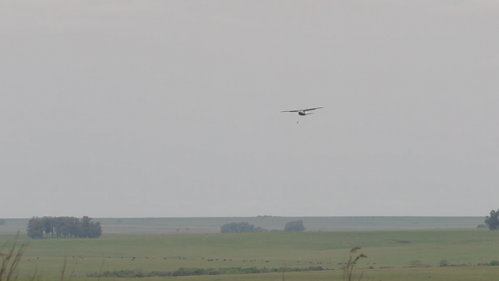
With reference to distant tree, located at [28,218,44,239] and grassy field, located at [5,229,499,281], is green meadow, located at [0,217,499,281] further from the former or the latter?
distant tree, located at [28,218,44,239]

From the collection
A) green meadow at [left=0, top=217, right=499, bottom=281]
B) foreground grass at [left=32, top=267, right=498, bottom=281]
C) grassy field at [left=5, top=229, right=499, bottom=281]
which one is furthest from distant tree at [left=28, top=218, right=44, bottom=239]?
foreground grass at [left=32, top=267, right=498, bottom=281]

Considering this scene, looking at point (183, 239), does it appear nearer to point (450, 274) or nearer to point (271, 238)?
point (271, 238)

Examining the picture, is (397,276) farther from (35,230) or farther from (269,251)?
(35,230)

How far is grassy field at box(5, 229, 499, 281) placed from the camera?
76.9 meters

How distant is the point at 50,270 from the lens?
70125mm

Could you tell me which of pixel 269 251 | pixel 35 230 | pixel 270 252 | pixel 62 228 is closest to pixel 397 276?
pixel 270 252

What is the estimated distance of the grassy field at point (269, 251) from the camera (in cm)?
7694

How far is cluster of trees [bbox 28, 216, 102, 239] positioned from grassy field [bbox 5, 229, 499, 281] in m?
23.8

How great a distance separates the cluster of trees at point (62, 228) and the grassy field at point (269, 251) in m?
23.8

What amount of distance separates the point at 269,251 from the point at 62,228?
193 feet

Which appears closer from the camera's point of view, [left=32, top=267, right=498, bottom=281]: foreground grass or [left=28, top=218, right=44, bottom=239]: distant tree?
[left=32, top=267, right=498, bottom=281]: foreground grass

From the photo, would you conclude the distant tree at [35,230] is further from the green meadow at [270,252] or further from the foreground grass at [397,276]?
the foreground grass at [397,276]

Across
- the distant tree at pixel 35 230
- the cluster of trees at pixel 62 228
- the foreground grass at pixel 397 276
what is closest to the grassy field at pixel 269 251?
the foreground grass at pixel 397 276

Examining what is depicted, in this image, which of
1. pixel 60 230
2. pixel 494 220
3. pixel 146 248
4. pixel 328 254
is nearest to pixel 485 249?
pixel 328 254
